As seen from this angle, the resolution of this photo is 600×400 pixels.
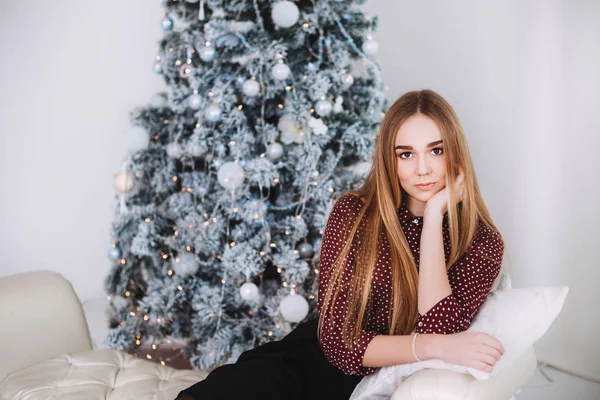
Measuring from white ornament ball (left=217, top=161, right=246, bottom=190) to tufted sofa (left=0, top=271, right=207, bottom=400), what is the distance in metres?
0.63

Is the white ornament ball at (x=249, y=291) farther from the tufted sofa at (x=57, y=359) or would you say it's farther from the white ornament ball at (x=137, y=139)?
the white ornament ball at (x=137, y=139)

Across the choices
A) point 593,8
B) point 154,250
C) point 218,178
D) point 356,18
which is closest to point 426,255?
point 218,178

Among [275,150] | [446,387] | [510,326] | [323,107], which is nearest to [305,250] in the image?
[275,150]

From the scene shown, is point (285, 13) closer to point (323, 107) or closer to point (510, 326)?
point (323, 107)

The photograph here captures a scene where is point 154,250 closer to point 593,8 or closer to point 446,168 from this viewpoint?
point 446,168

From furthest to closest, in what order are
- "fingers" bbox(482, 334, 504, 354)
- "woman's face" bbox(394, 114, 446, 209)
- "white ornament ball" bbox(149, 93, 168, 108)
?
"white ornament ball" bbox(149, 93, 168, 108)
"woman's face" bbox(394, 114, 446, 209)
"fingers" bbox(482, 334, 504, 354)

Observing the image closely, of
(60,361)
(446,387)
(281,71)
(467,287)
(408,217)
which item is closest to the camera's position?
(446,387)

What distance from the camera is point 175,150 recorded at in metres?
2.34

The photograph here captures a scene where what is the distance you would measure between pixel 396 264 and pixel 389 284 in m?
0.06

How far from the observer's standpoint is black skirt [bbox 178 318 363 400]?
142cm

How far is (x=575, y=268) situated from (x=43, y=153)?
2.93 meters

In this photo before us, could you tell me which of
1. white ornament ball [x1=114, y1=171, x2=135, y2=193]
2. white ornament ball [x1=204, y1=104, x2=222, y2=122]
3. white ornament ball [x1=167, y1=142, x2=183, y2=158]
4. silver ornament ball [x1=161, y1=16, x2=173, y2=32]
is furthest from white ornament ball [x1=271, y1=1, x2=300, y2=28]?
white ornament ball [x1=114, y1=171, x2=135, y2=193]

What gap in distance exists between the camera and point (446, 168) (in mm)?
1570

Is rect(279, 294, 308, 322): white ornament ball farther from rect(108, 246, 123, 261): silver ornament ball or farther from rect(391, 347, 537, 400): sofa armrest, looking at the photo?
rect(391, 347, 537, 400): sofa armrest
